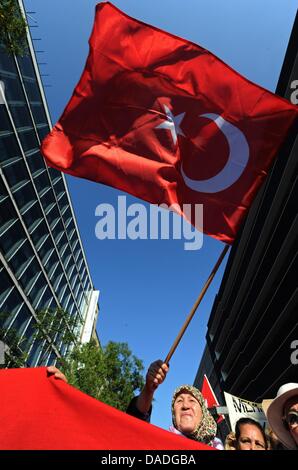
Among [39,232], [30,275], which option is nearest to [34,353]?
[30,275]

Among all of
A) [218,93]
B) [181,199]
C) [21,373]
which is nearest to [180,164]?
[181,199]

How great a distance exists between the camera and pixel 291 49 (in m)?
17.9

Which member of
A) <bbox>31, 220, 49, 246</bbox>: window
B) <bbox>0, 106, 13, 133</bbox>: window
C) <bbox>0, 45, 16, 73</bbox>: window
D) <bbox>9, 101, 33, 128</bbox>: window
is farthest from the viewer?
<bbox>31, 220, 49, 246</bbox>: window

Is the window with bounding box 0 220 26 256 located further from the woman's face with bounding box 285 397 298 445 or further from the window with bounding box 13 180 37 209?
the woman's face with bounding box 285 397 298 445

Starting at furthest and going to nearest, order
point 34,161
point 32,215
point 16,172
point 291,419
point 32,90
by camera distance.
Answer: point 34,161
point 32,215
point 32,90
point 16,172
point 291,419

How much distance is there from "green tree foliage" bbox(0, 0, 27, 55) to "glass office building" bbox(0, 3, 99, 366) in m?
14.3

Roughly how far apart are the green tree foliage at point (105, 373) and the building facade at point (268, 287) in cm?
1064

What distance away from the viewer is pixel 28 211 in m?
29.7

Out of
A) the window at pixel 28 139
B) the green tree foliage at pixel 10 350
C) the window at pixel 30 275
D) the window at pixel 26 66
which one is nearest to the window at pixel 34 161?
the window at pixel 28 139

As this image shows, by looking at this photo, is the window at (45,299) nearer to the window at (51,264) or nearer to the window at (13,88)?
the window at (51,264)

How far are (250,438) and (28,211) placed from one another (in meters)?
29.6

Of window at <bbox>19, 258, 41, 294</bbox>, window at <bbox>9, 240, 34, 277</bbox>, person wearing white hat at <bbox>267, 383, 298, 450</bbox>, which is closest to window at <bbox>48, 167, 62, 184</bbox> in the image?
window at <bbox>9, 240, 34, 277</bbox>

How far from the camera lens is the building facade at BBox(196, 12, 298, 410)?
20.8m

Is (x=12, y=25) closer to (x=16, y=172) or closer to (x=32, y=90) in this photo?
(x=16, y=172)
